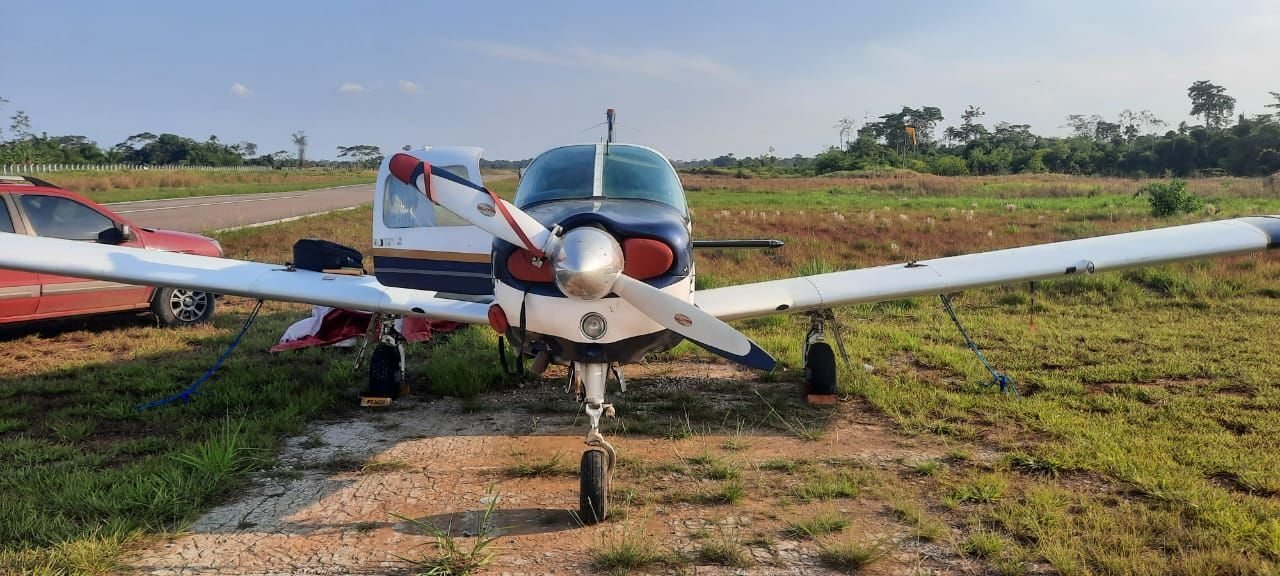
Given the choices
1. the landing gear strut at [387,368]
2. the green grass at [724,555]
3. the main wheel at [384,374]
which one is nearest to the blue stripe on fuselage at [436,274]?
the landing gear strut at [387,368]

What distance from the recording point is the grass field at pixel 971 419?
3.57 meters

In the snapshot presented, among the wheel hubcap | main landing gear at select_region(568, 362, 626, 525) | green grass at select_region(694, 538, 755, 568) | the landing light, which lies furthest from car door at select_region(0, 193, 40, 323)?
green grass at select_region(694, 538, 755, 568)

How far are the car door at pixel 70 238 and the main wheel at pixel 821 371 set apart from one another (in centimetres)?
730

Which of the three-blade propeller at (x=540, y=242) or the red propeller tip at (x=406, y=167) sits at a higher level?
the red propeller tip at (x=406, y=167)

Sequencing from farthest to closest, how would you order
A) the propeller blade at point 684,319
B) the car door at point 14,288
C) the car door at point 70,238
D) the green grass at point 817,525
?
the car door at point 70,238
the car door at point 14,288
the green grass at point 817,525
the propeller blade at point 684,319

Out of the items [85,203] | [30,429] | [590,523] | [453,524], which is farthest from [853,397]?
[85,203]

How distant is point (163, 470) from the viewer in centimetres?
429

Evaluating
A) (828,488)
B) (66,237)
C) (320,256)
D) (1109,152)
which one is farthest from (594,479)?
(1109,152)

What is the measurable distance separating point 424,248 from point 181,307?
4726 millimetres

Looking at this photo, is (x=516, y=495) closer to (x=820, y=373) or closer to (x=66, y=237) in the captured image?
(x=820, y=373)

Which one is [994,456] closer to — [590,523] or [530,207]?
[590,523]

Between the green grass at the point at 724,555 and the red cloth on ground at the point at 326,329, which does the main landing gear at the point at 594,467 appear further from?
the red cloth on ground at the point at 326,329

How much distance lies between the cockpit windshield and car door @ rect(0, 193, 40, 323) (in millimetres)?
5455

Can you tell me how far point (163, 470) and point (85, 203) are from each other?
5.36 metres
